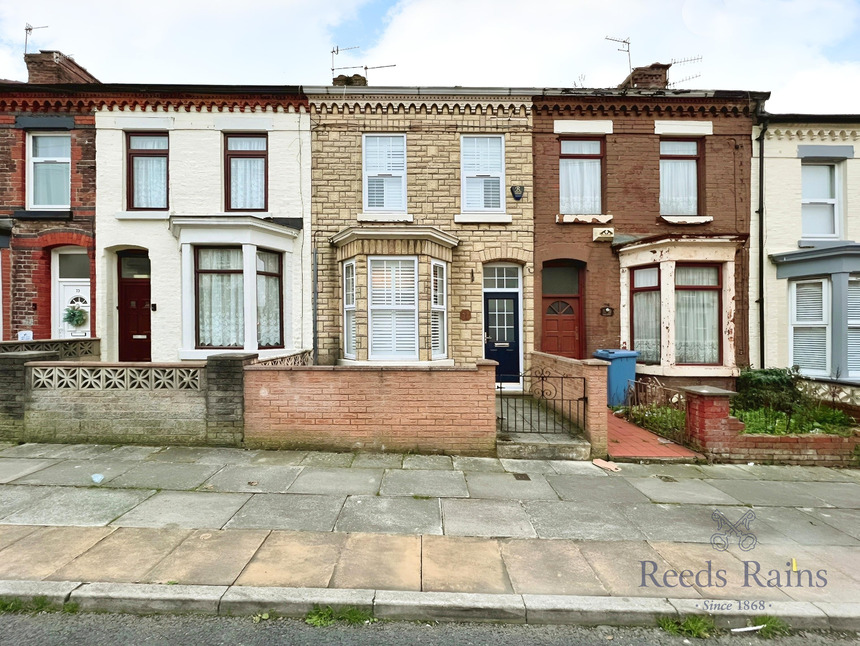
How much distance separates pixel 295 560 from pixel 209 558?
0.76 meters

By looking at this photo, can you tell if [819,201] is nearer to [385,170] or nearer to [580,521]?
[385,170]

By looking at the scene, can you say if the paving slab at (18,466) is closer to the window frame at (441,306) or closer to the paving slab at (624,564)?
the window frame at (441,306)

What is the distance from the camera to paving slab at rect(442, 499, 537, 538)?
4277 millimetres

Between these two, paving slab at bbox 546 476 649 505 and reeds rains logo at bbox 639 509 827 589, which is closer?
reeds rains logo at bbox 639 509 827 589

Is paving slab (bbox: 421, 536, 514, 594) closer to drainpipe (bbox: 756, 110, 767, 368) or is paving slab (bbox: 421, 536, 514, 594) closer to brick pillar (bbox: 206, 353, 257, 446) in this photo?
brick pillar (bbox: 206, 353, 257, 446)

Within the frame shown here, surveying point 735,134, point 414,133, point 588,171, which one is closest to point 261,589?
point 414,133

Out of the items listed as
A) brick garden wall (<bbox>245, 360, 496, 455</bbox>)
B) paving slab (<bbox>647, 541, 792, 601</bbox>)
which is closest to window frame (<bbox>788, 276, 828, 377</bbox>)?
paving slab (<bbox>647, 541, 792, 601</bbox>)

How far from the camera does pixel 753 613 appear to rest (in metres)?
3.18

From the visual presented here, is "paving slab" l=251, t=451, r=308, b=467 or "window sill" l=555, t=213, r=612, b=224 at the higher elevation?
"window sill" l=555, t=213, r=612, b=224

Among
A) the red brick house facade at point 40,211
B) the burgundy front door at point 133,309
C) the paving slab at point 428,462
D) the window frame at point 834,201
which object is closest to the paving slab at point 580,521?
the paving slab at point 428,462

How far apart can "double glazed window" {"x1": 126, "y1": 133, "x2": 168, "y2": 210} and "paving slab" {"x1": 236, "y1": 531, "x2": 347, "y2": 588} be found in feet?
30.9

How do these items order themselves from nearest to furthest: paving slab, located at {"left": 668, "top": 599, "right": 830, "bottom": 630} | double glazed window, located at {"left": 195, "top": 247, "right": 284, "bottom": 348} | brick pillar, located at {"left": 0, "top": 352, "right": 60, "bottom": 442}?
paving slab, located at {"left": 668, "top": 599, "right": 830, "bottom": 630} → brick pillar, located at {"left": 0, "top": 352, "right": 60, "bottom": 442} → double glazed window, located at {"left": 195, "top": 247, "right": 284, "bottom": 348}

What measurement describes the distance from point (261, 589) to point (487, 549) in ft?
6.50

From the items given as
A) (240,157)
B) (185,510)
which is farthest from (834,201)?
(185,510)
